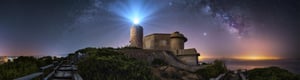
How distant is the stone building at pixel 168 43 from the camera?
3609cm

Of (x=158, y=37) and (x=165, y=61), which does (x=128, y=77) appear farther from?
(x=158, y=37)

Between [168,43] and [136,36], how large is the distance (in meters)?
Answer: 8.48

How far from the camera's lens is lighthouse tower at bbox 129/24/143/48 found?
5053cm

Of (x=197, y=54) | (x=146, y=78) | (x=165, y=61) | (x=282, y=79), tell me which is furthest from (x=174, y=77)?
(x=282, y=79)

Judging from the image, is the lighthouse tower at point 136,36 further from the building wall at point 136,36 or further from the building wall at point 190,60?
the building wall at point 190,60

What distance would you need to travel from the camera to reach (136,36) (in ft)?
167

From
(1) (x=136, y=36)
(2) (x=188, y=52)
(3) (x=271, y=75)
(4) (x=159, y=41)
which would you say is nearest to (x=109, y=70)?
(3) (x=271, y=75)

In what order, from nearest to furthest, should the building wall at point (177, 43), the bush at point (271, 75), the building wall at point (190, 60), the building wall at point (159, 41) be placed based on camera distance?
the bush at point (271, 75) → the building wall at point (190, 60) → the building wall at point (177, 43) → the building wall at point (159, 41)

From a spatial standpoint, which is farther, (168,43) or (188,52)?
(168,43)

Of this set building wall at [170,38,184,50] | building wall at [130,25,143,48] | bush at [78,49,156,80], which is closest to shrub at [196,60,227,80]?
bush at [78,49,156,80]

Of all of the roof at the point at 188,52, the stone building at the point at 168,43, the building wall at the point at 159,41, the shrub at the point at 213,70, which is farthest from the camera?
the building wall at the point at 159,41

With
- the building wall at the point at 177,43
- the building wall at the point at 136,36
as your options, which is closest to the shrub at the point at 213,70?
the building wall at the point at 177,43

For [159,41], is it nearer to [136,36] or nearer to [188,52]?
[136,36]

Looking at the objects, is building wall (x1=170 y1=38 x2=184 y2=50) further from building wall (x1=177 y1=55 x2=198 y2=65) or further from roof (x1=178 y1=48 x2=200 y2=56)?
building wall (x1=177 y1=55 x2=198 y2=65)
